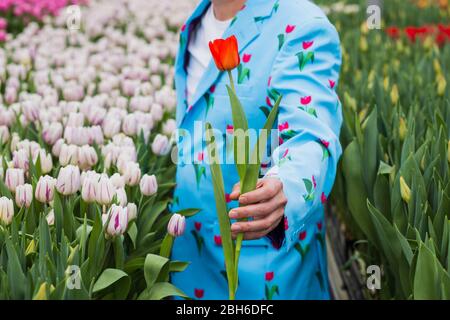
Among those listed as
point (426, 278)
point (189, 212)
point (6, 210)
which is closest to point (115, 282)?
point (6, 210)

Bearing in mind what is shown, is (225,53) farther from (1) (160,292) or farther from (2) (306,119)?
(1) (160,292)

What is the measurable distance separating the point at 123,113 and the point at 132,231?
0.88m

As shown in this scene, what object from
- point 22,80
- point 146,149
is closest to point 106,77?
point 22,80

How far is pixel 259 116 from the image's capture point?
6.33ft

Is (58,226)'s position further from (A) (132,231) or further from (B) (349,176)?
(B) (349,176)

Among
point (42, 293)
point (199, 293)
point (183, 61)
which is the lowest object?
point (199, 293)

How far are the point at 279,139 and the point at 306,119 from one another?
0.13 meters

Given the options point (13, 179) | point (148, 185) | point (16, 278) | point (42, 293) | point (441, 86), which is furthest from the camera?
point (441, 86)

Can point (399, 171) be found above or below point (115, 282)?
above

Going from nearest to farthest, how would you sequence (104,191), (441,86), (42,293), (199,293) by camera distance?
(42,293), (104,191), (199,293), (441,86)

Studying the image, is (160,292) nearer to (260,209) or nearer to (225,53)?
(260,209)

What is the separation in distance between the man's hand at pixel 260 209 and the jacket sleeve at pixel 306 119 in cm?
3

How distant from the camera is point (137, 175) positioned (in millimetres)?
1972

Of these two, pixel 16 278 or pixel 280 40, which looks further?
pixel 280 40
